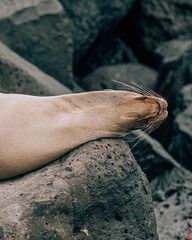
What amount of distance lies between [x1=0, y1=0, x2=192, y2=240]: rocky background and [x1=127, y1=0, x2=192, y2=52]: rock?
0.02 meters

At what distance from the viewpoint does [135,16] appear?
602 cm

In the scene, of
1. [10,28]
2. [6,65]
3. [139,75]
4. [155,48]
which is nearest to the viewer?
[6,65]

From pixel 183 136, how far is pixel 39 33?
81.0 inches

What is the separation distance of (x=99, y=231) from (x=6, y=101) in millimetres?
950

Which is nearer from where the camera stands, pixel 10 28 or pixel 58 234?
pixel 58 234

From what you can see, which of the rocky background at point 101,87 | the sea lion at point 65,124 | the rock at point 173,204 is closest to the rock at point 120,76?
the rocky background at point 101,87

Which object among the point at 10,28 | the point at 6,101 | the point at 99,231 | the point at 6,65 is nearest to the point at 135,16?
the point at 10,28

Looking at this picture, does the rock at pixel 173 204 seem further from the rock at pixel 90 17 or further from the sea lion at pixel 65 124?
the rock at pixel 90 17

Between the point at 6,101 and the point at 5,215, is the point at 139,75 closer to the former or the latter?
the point at 6,101

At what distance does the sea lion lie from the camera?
6.64ft

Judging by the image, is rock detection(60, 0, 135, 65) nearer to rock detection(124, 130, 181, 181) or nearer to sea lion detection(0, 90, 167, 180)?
rock detection(124, 130, 181, 181)

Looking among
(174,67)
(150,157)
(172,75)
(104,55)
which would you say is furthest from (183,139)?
(104,55)

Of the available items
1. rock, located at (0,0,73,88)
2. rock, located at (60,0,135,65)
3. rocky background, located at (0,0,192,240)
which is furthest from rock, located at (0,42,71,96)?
rock, located at (60,0,135,65)

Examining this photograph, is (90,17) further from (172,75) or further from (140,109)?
(140,109)
